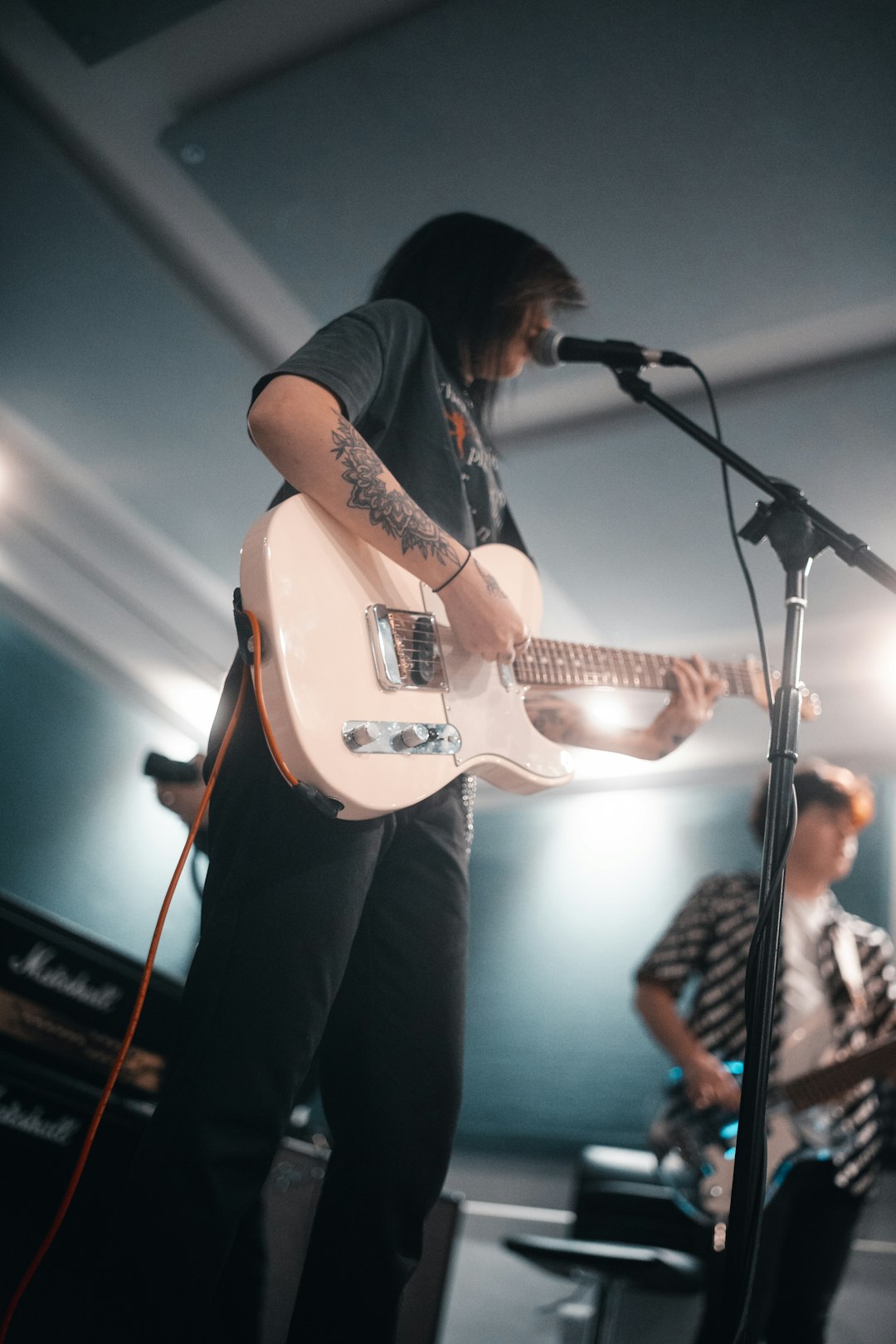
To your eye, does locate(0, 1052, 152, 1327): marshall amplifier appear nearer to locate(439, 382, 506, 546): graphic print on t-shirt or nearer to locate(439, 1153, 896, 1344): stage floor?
locate(439, 382, 506, 546): graphic print on t-shirt

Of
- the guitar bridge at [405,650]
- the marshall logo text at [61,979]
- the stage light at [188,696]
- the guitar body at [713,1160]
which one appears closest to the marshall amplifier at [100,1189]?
the marshall logo text at [61,979]

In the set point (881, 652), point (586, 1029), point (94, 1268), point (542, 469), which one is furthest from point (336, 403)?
point (586, 1029)

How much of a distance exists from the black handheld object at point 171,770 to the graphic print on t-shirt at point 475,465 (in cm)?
110

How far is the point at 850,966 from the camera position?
9.20 feet

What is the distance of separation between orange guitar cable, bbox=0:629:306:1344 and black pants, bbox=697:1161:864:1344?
1893 millimetres

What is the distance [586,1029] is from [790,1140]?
6.94 ft

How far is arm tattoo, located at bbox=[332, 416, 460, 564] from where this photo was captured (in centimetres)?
130

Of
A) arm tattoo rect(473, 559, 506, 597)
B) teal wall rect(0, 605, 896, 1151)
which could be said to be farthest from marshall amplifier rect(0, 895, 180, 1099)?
teal wall rect(0, 605, 896, 1151)

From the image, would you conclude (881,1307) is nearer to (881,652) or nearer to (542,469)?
(881,652)

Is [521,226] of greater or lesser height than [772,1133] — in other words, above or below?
above

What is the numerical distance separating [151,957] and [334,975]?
198 millimetres

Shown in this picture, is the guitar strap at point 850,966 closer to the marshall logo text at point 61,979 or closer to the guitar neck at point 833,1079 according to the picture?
the guitar neck at point 833,1079

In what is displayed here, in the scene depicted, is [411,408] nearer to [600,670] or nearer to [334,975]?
[600,670]

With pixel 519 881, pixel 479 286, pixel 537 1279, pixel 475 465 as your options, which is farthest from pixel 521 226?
pixel 537 1279
